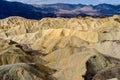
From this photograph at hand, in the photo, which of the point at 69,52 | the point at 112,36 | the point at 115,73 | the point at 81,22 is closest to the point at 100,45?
the point at 69,52

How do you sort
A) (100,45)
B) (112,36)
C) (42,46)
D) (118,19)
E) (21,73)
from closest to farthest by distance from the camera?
(21,73) → (100,45) → (112,36) → (42,46) → (118,19)

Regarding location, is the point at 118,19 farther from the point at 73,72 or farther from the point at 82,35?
the point at 73,72

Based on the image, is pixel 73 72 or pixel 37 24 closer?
pixel 73 72

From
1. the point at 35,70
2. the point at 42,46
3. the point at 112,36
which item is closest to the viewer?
the point at 35,70

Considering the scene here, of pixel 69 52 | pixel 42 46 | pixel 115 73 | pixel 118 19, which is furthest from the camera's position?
pixel 118 19

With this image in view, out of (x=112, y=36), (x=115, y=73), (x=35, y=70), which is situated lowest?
(x=112, y=36)

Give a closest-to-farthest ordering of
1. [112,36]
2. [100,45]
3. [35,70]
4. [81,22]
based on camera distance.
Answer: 1. [35,70]
2. [100,45]
3. [112,36]
4. [81,22]

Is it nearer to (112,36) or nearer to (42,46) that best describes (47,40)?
(42,46)

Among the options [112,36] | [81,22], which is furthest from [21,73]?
[81,22]

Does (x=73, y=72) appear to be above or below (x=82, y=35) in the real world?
above
